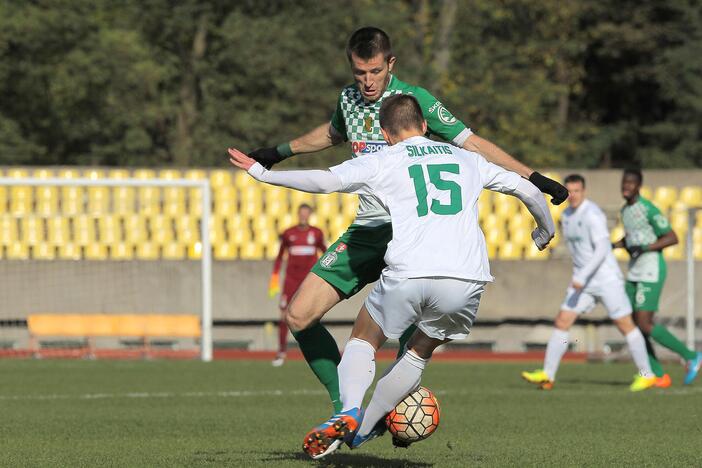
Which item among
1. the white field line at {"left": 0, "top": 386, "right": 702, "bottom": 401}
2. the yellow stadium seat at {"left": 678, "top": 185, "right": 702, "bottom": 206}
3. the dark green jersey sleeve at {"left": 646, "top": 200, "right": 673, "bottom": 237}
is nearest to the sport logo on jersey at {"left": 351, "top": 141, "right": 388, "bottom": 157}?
the white field line at {"left": 0, "top": 386, "right": 702, "bottom": 401}

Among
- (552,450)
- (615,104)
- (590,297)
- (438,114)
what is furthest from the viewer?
(615,104)

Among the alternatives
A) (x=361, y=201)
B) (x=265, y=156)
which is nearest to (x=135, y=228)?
(x=361, y=201)

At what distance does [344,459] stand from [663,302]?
1678 centimetres

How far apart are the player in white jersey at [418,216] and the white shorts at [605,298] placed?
7715 millimetres

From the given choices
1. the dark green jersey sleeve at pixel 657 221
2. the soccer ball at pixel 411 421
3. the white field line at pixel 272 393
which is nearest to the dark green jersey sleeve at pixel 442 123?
the soccer ball at pixel 411 421

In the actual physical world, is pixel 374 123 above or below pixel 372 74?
below

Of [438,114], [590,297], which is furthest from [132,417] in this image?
[590,297]

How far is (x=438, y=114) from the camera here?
760cm

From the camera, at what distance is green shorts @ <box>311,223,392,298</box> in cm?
775

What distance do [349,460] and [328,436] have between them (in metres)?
1.22

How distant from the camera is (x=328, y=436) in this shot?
6699mm

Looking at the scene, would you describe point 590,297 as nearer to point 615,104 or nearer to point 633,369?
point 633,369

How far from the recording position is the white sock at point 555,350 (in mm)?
14367

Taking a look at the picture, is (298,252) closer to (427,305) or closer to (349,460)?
(349,460)
